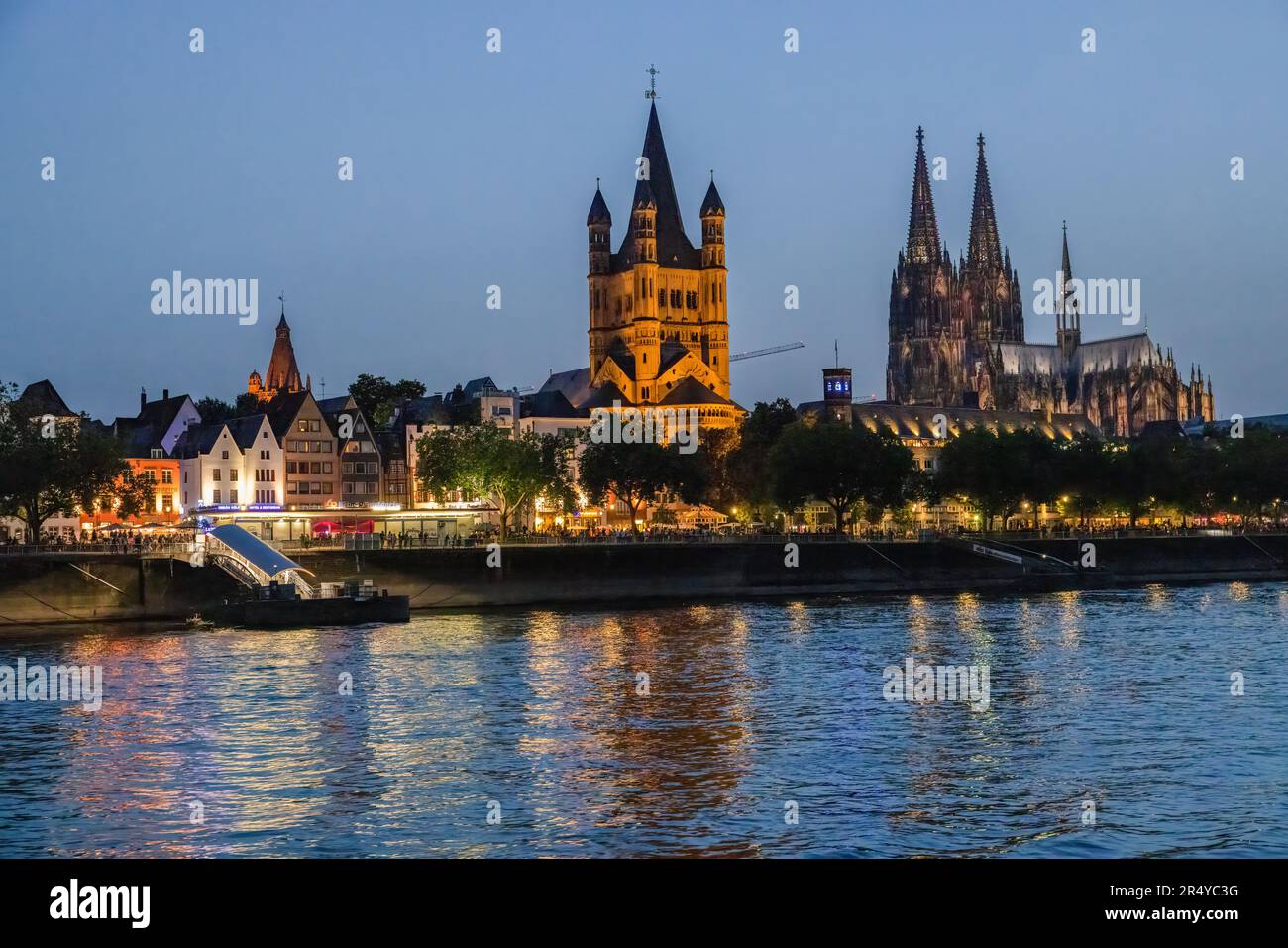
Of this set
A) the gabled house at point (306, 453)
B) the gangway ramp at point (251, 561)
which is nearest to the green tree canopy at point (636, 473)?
the gabled house at point (306, 453)

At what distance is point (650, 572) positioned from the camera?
10369 cm

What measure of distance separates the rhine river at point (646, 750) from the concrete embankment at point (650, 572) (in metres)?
13.1

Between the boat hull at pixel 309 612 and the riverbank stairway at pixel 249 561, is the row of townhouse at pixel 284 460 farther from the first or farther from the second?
the boat hull at pixel 309 612

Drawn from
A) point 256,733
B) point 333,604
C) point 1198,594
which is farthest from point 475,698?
point 1198,594

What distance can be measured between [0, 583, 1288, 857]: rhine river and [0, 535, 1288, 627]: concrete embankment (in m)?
13.1

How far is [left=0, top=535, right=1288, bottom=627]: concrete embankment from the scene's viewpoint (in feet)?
273

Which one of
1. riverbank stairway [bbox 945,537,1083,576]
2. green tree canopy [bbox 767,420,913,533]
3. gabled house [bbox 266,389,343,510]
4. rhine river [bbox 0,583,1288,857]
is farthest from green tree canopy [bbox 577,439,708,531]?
rhine river [bbox 0,583,1288,857]

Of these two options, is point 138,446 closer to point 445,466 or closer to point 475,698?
point 445,466

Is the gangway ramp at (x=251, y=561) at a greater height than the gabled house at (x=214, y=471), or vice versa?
the gabled house at (x=214, y=471)

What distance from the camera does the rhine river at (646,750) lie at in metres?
29.1

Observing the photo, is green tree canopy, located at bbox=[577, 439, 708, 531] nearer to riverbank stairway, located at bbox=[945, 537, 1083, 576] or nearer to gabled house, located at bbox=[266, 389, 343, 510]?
gabled house, located at bbox=[266, 389, 343, 510]

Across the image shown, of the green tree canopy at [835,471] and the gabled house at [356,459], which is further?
the gabled house at [356,459]
